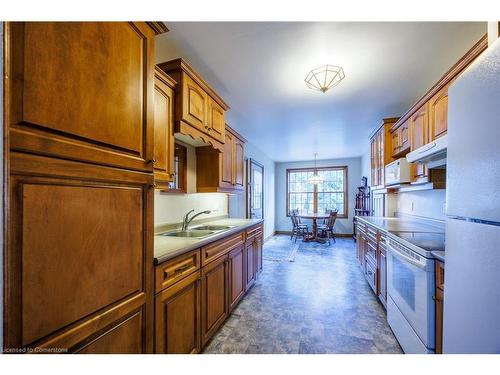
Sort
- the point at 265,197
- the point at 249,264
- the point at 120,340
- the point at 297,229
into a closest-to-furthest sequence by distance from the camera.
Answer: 1. the point at 120,340
2. the point at 249,264
3. the point at 297,229
4. the point at 265,197

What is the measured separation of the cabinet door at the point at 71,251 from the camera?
635 millimetres

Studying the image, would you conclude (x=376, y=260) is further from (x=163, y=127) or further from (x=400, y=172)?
(x=163, y=127)

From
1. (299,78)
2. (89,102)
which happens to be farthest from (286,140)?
(89,102)

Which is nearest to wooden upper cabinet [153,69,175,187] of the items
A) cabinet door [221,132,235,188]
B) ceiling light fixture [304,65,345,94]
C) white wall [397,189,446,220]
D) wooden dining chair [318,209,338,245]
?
cabinet door [221,132,235,188]

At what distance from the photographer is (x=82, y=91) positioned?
0.81 meters

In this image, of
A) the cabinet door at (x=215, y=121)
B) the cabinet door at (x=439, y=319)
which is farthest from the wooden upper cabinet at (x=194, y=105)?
the cabinet door at (x=439, y=319)

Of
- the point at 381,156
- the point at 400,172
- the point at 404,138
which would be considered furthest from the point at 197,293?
the point at 381,156

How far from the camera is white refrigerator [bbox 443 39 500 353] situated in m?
0.74

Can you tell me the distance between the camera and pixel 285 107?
308 cm

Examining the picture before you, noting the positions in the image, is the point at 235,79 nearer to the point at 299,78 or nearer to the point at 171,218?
the point at 299,78

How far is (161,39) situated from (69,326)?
189cm

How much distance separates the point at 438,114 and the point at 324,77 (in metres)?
1.23

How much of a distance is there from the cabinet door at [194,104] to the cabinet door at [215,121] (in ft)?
0.27

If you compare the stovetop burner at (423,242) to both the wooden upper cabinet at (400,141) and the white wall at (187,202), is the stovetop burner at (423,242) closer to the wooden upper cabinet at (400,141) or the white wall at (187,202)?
the wooden upper cabinet at (400,141)
